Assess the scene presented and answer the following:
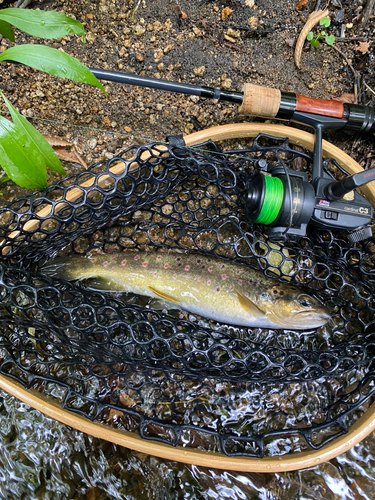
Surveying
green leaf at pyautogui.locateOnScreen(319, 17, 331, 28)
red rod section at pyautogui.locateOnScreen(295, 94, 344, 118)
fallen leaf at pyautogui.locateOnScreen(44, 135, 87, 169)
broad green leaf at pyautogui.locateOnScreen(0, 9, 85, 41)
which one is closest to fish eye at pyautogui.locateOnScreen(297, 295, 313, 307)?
red rod section at pyautogui.locateOnScreen(295, 94, 344, 118)

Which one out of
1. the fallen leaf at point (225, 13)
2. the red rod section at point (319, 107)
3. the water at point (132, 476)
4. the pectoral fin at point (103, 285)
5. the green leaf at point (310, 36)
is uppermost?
the fallen leaf at point (225, 13)

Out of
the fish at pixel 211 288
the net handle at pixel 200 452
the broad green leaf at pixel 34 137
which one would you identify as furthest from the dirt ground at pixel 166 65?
the net handle at pixel 200 452

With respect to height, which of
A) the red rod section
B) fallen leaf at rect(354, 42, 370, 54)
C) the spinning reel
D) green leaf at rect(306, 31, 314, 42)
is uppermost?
green leaf at rect(306, 31, 314, 42)

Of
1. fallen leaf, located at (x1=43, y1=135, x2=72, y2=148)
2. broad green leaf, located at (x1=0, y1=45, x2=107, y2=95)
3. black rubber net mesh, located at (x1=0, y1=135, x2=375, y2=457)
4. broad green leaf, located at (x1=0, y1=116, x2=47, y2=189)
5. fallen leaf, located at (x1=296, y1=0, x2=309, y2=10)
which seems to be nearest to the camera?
broad green leaf, located at (x1=0, y1=45, x2=107, y2=95)

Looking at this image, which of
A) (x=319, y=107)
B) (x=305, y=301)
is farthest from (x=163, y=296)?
(x=319, y=107)

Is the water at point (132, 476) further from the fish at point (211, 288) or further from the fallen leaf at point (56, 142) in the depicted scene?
the fallen leaf at point (56, 142)

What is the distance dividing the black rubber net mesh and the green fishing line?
0.18 metres

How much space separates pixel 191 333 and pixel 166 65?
2.04m

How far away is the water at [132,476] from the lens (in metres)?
2.41

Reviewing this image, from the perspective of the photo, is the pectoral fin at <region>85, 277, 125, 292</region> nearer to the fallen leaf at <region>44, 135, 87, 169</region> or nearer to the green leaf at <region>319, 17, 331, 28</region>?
the fallen leaf at <region>44, 135, 87, 169</region>

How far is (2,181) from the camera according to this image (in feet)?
8.87

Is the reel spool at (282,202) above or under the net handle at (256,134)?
under

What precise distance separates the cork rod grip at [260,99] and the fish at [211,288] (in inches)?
41.0

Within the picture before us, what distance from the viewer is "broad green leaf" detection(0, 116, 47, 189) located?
69.1 inches
